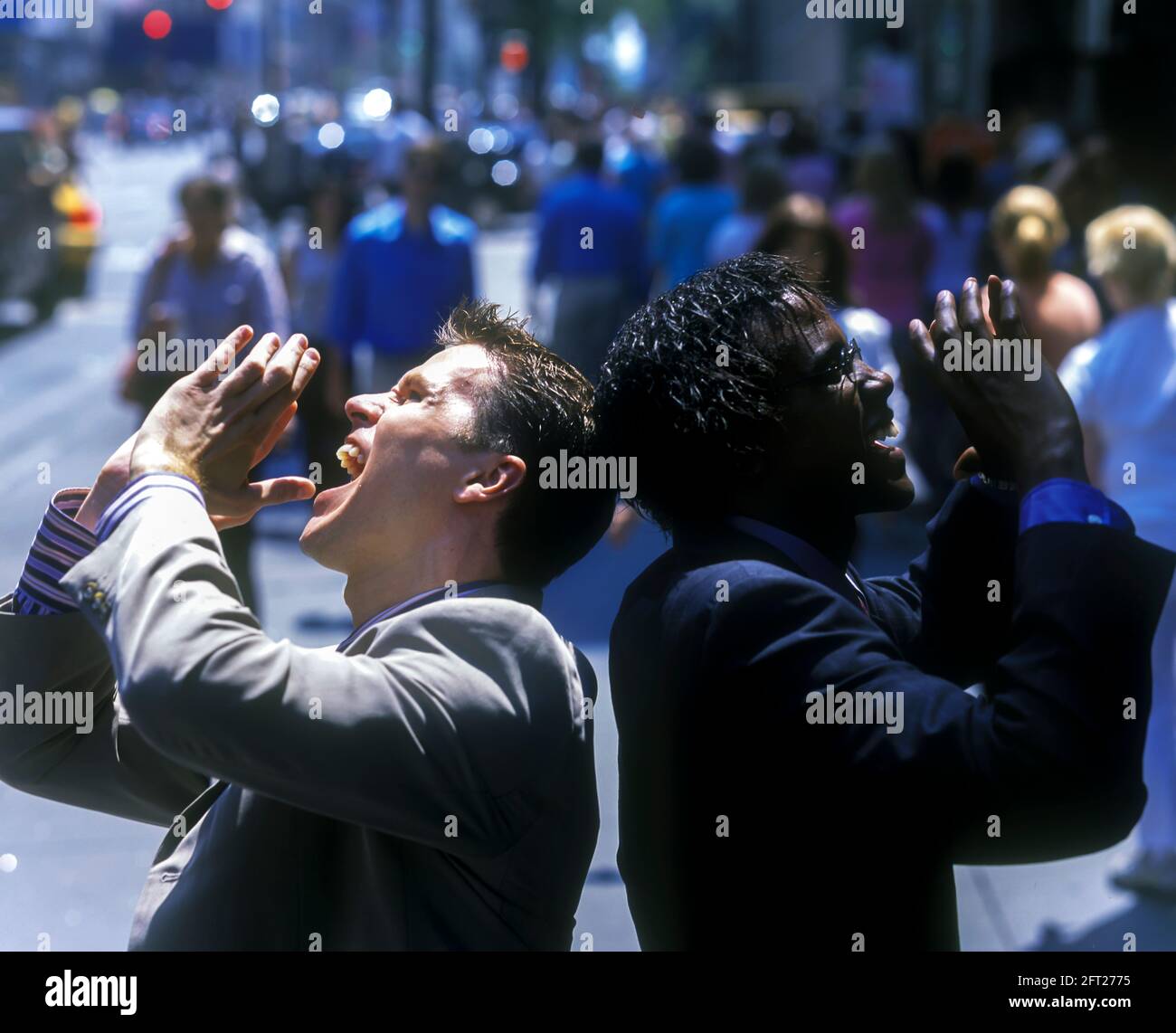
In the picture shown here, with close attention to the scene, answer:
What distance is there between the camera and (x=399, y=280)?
800 cm

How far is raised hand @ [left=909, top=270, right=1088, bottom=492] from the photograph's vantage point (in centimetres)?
179

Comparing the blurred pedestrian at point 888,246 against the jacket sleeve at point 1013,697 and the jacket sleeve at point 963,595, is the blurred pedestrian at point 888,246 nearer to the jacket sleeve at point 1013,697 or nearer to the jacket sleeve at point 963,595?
the jacket sleeve at point 963,595

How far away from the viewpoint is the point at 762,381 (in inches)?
74.9

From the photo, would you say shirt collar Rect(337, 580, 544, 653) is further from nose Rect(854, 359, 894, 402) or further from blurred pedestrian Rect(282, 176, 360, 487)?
blurred pedestrian Rect(282, 176, 360, 487)

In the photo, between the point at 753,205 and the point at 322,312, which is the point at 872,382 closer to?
the point at 322,312

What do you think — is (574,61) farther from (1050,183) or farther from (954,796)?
(954,796)

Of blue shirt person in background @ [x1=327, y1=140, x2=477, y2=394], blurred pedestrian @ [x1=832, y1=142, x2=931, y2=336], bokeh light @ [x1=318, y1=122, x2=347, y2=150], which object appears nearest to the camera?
blue shirt person in background @ [x1=327, y1=140, x2=477, y2=394]

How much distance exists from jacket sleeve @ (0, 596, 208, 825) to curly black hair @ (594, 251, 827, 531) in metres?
0.68

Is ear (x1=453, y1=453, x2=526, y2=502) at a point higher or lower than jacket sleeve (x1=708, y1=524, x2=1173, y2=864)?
higher

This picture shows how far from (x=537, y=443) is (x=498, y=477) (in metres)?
0.07

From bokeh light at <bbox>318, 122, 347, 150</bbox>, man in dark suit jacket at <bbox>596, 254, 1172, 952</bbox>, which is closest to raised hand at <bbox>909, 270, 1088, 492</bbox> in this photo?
man in dark suit jacket at <bbox>596, 254, 1172, 952</bbox>

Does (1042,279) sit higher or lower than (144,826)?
higher

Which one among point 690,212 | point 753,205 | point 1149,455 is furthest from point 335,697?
point 690,212
